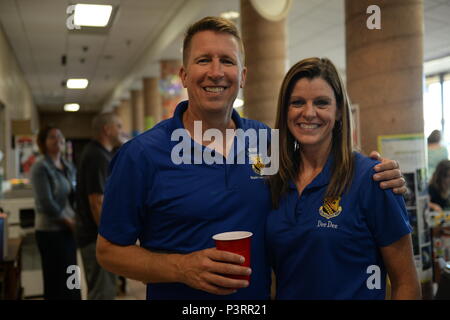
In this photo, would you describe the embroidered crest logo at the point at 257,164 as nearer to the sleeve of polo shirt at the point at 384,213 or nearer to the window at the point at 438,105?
the sleeve of polo shirt at the point at 384,213

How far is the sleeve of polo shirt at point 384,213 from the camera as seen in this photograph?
3.54 ft

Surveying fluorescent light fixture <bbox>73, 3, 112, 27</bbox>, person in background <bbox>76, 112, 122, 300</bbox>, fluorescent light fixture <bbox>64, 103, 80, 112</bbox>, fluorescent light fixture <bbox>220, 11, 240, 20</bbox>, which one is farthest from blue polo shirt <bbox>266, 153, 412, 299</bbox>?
fluorescent light fixture <bbox>220, 11, 240, 20</bbox>

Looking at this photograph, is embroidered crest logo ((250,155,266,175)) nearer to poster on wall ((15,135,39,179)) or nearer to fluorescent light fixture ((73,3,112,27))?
fluorescent light fixture ((73,3,112,27))

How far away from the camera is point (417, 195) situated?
1644 mm

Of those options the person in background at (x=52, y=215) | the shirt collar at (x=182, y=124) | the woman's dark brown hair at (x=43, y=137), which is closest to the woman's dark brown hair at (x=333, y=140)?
the shirt collar at (x=182, y=124)

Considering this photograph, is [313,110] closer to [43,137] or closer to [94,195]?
[94,195]

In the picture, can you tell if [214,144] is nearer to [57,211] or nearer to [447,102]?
[447,102]

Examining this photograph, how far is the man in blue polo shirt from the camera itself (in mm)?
1140

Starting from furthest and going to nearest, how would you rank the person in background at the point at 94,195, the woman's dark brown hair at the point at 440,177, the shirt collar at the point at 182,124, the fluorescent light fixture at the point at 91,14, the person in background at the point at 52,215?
the person in background at the point at 52,215 → the person in background at the point at 94,195 → the woman's dark brown hair at the point at 440,177 → the fluorescent light fixture at the point at 91,14 → the shirt collar at the point at 182,124

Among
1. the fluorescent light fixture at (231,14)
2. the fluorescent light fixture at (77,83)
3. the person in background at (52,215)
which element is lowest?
the person in background at (52,215)

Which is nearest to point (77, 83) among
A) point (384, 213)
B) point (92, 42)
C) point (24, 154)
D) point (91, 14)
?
point (92, 42)

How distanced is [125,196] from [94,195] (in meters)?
1.59

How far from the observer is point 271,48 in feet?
9.41
